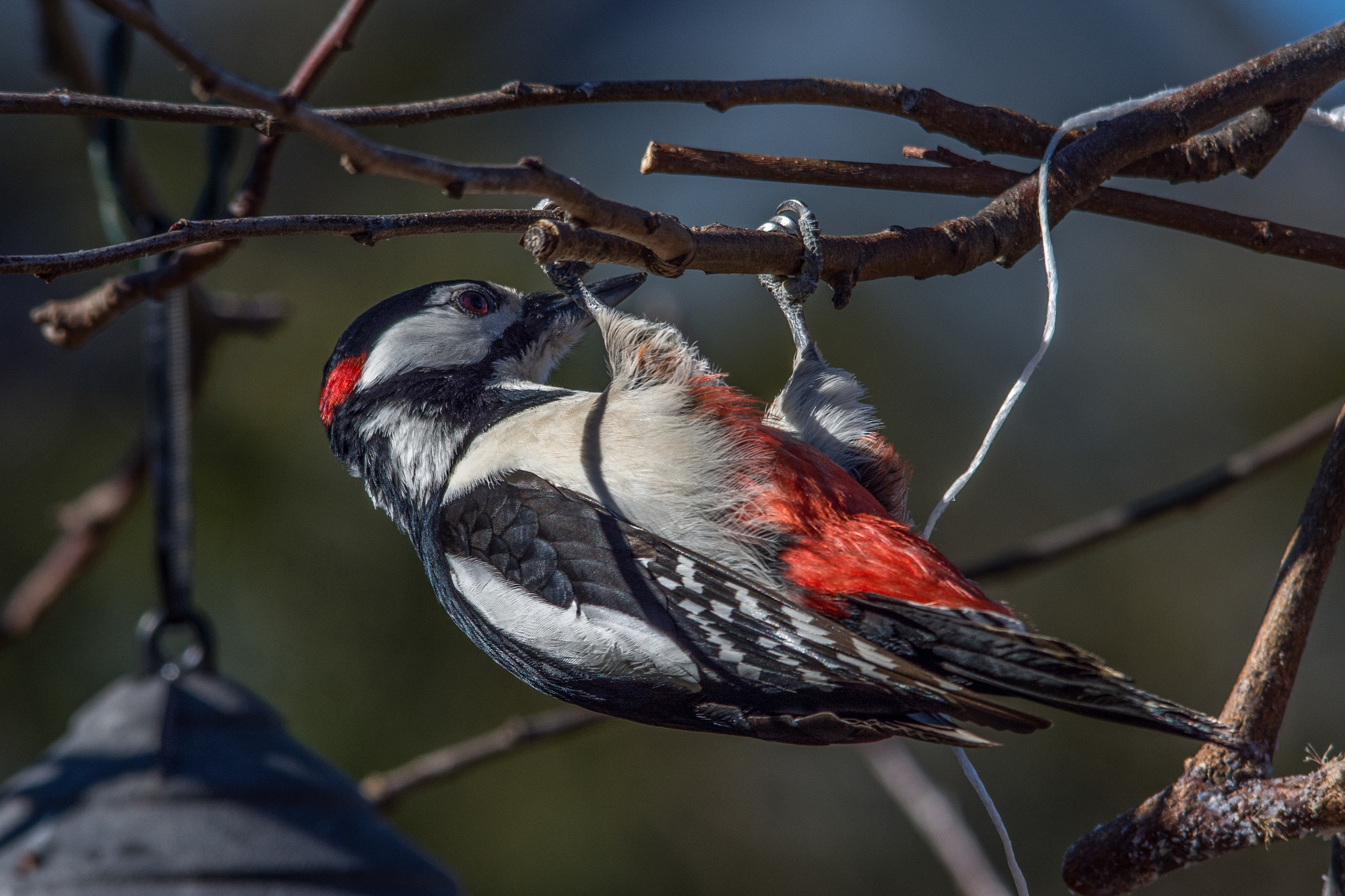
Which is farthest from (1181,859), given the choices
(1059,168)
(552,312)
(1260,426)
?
(1260,426)

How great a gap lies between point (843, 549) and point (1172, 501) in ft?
3.60

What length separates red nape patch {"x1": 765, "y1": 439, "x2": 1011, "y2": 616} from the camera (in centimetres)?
141

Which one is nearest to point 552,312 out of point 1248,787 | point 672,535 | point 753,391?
point 672,535

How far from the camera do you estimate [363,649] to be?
498cm

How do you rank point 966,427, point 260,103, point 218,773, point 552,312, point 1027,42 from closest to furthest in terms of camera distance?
point 260,103 → point 218,773 → point 552,312 → point 966,427 → point 1027,42

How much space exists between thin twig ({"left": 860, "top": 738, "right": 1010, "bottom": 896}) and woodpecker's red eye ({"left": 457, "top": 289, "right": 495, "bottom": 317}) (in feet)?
3.18

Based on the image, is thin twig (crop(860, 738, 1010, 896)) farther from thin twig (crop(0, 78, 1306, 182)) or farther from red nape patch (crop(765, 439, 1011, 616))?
thin twig (crop(0, 78, 1306, 182))

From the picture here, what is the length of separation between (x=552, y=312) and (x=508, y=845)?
372 cm

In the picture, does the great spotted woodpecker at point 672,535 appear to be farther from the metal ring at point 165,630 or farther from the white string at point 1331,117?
the white string at point 1331,117

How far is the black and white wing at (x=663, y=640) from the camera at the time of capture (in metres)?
1.21

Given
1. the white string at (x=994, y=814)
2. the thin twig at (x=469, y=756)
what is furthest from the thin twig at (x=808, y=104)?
the thin twig at (x=469, y=756)

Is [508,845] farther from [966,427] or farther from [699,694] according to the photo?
[699,694]

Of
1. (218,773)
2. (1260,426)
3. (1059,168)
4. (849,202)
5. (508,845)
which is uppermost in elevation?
(849,202)

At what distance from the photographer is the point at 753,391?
4.87 metres
